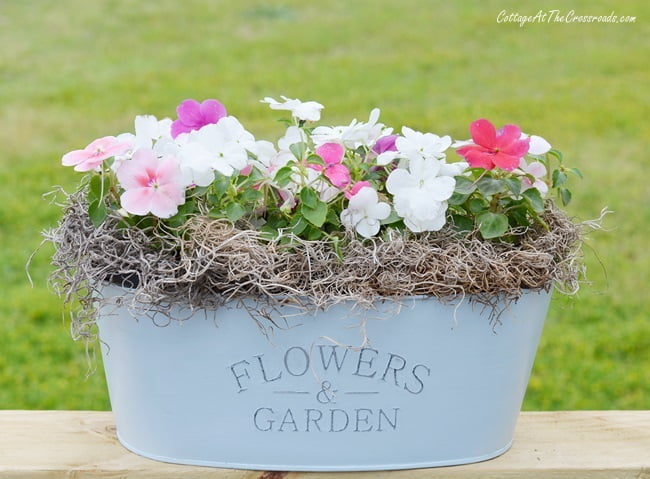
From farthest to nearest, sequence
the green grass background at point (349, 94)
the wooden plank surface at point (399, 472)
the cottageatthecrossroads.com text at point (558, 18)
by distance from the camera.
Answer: the cottageatthecrossroads.com text at point (558, 18)
the green grass background at point (349, 94)
the wooden plank surface at point (399, 472)

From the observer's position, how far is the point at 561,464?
3.35ft

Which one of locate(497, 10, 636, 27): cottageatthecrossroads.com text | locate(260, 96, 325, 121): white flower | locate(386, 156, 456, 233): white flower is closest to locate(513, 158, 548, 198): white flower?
locate(386, 156, 456, 233): white flower

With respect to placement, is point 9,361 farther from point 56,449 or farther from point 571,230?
point 571,230

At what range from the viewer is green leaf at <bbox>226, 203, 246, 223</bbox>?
3.03 ft

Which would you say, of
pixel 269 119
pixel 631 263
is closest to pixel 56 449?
pixel 631 263

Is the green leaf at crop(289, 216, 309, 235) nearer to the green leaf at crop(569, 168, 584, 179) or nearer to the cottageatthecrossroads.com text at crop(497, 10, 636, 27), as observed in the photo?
the green leaf at crop(569, 168, 584, 179)

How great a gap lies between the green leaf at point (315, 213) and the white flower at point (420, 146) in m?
0.10

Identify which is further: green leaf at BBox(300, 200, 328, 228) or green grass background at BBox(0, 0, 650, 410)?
green grass background at BBox(0, 0, 650, 410)

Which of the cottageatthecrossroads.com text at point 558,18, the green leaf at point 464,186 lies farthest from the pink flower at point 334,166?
the cottageatthecrossroads.com text at point 558,18

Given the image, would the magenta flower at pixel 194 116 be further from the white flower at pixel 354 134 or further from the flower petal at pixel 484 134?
the flower petal at pixel 484 134

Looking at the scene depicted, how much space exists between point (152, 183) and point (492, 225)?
1.13 feet

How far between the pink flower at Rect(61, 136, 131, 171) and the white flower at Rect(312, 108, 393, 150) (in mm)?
209

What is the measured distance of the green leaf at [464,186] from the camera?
3.12ft

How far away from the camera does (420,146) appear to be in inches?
37.8
